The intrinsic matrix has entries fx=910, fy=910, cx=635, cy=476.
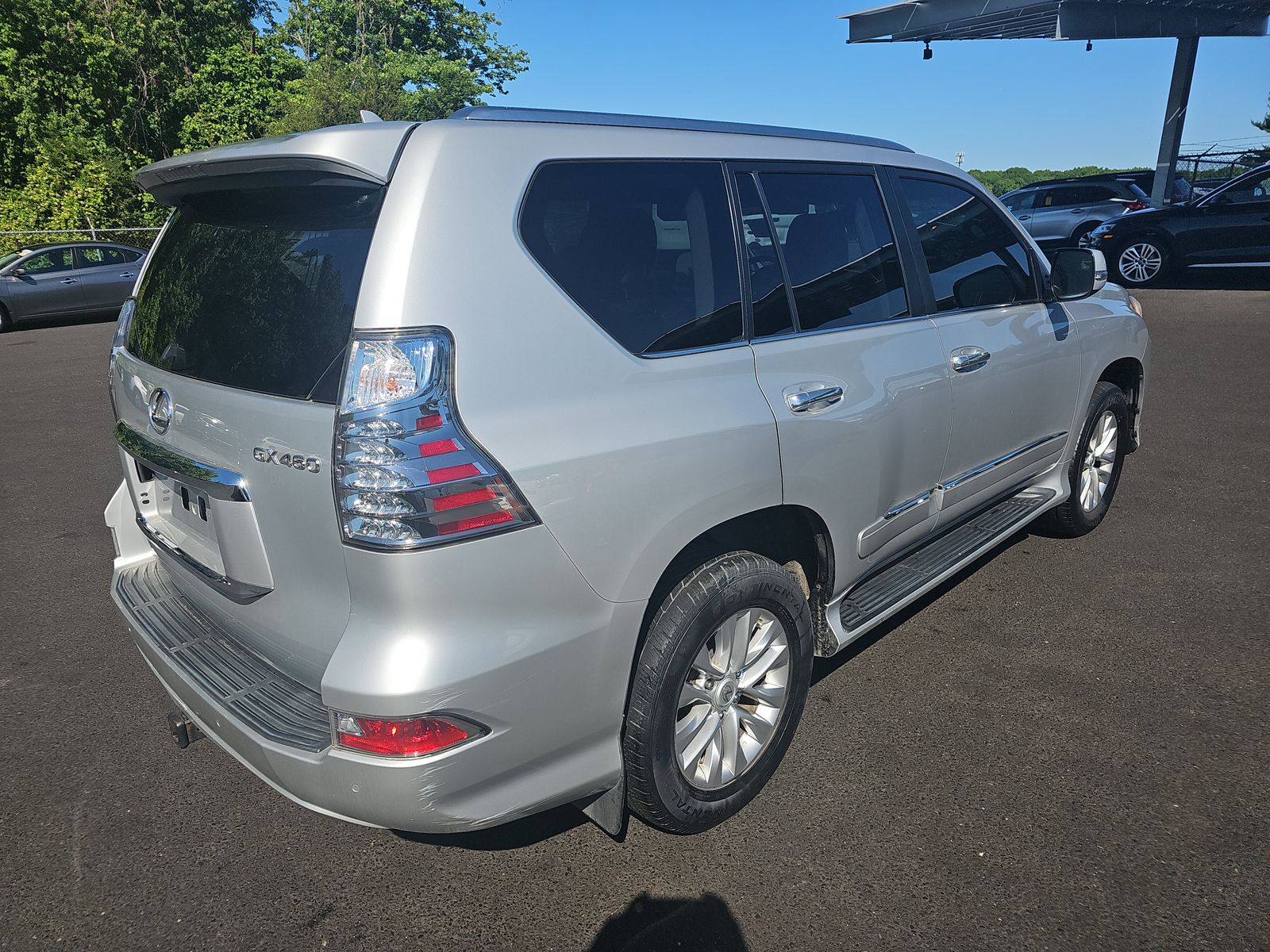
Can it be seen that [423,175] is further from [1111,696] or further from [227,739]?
[1111,696]

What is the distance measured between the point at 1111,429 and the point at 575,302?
3684 millimetres

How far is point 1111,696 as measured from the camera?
324 cm

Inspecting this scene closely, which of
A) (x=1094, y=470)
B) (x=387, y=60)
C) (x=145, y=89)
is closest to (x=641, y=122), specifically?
(x=1094, y=470)

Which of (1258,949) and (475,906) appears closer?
(1258,949)

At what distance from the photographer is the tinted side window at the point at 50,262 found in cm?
1512

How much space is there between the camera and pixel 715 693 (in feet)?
8.25

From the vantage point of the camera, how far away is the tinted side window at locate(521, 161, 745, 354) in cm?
213

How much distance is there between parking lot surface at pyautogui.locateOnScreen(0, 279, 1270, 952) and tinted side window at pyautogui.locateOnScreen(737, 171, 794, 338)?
139 cm

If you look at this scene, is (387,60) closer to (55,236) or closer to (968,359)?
(55,236)

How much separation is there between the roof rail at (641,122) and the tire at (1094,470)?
6.34ft

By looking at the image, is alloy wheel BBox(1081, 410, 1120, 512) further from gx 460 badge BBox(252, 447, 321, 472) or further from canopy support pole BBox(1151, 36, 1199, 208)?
canopy support pole BBox(1151, 36, 1199, 208)

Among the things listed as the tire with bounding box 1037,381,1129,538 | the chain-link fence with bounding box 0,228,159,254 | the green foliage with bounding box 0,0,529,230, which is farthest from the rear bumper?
the green foliage with bounding box 0,0,529,230

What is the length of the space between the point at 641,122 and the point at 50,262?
16.4 meters


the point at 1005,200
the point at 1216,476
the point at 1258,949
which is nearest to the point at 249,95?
the point at 1005,200
